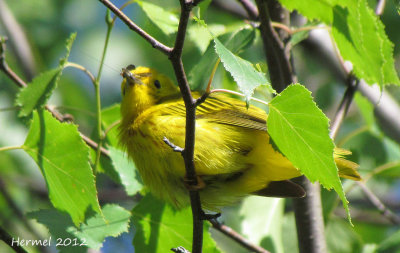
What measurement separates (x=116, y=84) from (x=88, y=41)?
0.69m

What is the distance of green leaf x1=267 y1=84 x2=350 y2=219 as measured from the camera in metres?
2.16

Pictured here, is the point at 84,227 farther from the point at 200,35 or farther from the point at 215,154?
the point at 200,35

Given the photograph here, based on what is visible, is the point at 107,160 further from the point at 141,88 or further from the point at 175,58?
the point at 175,58

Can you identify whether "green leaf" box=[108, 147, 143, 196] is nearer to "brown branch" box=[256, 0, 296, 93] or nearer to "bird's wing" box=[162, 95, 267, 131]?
"bird's wing" box=[162, 95, 267, 131]

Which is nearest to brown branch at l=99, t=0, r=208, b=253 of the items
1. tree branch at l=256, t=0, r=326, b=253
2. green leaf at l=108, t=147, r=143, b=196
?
green leaf at l=108, t=147, r=143, b=196

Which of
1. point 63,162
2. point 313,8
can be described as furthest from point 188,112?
point 313,8

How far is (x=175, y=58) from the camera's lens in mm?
2010

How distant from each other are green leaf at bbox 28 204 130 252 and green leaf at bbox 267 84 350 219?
1005mm

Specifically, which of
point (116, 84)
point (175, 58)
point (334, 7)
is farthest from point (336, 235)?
point (116, 84)

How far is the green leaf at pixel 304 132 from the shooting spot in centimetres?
216

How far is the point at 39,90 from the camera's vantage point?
2947 millimetres

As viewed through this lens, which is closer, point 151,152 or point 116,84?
point 151,152

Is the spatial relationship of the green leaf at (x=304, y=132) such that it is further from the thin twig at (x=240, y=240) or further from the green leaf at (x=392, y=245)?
the green leaf at (x=392, y=245)

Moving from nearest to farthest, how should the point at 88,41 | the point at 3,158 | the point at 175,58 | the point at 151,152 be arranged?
1. the point at 175,58
2. the point at 151,152
3. the point at 3,158
4. the point at 88,41
